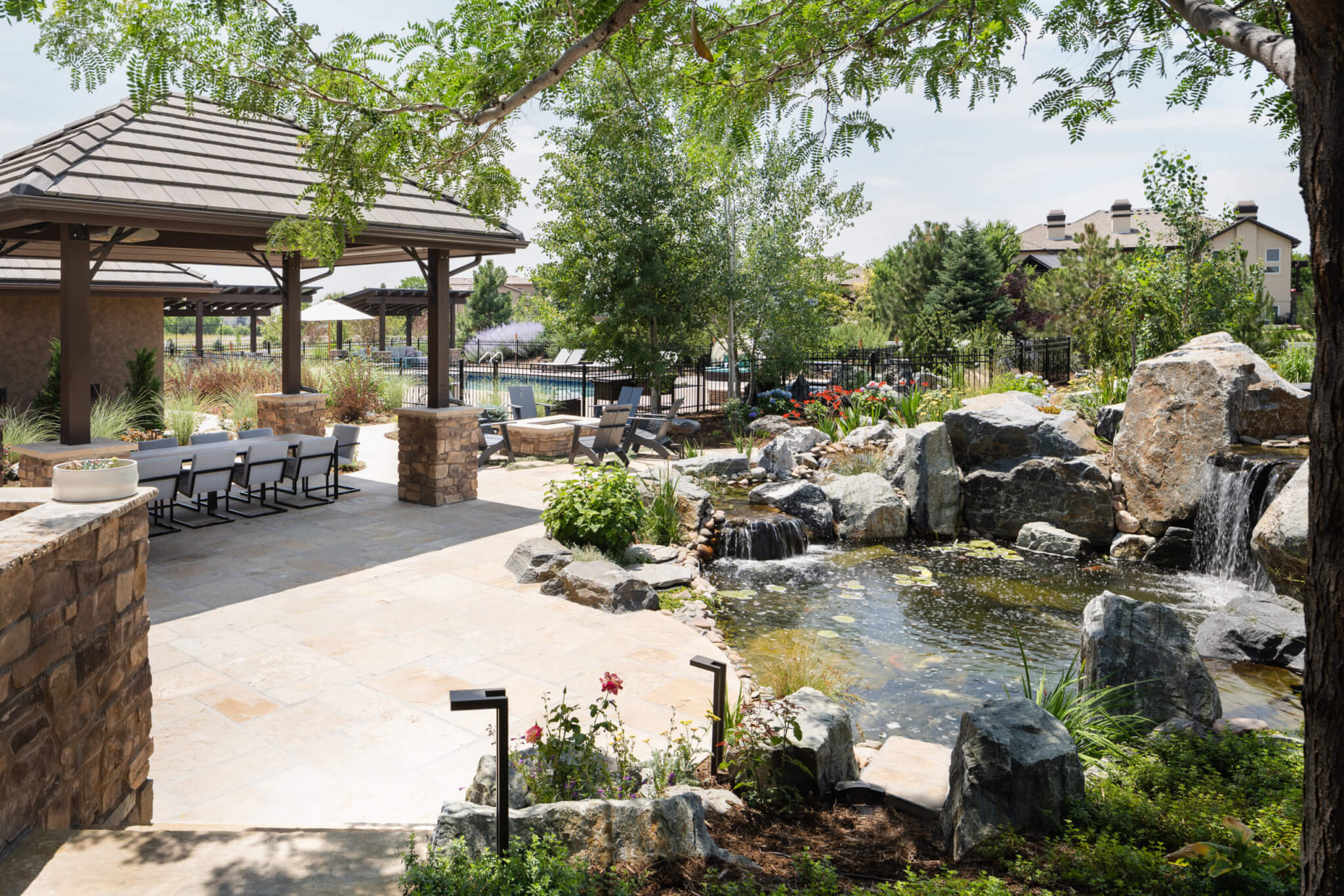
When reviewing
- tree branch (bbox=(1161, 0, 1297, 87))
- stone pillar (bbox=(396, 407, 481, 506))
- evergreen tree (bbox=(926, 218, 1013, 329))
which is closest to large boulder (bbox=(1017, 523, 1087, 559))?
stone pillar (bbox=(396, 407, 481, 506))

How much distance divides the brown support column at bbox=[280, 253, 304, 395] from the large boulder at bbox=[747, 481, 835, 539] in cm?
643

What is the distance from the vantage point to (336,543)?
8.56 m

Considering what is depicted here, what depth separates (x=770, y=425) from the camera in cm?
1497

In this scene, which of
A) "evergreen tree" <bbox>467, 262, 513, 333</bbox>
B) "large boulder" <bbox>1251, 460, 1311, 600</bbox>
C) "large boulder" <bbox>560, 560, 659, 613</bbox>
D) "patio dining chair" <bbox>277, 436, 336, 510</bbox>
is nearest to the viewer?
"large boulder" <bbox>560, 560, 659, 613</bbox>

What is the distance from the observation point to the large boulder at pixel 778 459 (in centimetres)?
1243

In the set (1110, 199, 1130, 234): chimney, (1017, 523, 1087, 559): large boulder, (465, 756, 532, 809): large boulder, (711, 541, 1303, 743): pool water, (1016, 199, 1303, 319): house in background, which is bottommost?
(711, 541, 1303, 743): pool water

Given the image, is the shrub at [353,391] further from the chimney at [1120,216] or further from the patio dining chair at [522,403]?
the chimney at [1120,216]

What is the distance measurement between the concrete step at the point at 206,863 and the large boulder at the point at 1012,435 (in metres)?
9.34

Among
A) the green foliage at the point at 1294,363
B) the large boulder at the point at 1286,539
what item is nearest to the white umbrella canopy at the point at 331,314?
the green foliage at the point at 1294,363

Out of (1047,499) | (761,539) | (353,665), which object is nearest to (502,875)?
(353,665)

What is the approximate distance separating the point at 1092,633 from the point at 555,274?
13.2 metres

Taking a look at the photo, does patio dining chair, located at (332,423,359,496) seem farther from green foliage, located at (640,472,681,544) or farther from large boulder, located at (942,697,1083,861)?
large boulder, located at (942,697,1083,861)

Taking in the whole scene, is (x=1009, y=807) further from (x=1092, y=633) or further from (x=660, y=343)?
(x=660, y=343)

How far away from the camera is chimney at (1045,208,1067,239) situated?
2079 inches
